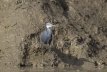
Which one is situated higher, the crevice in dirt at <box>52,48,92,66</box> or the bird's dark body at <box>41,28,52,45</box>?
the bird's dark body at <box>41,28,52,45</box>

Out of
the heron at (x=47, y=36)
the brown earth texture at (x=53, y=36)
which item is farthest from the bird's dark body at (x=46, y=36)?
the brown earth texture at (x=53, y=36)

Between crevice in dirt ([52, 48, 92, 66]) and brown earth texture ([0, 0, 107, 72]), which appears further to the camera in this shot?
crevice in dirt ([52, 48, 92, 66])

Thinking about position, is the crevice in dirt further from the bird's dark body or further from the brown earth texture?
the bird's dark body

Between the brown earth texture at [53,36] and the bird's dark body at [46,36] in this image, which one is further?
the bird's dark body at [46,36]

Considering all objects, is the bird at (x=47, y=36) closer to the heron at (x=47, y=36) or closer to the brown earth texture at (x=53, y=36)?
the heron at (x=47, y=36)

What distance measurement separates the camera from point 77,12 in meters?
12.6

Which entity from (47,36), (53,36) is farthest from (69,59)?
(47,36)

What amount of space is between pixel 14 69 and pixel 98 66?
2.96 m

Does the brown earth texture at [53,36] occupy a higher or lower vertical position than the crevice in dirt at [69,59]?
higher

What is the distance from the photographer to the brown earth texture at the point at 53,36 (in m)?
10.8

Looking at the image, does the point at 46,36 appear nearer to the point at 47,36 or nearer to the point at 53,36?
the point at 47,36

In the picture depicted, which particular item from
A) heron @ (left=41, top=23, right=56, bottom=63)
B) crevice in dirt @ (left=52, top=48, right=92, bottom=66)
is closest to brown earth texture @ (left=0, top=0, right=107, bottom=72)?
crevice in dirt @ (left=52, top=48, right=92, bottom=66)

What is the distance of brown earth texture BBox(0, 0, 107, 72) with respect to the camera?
10766 millimetres

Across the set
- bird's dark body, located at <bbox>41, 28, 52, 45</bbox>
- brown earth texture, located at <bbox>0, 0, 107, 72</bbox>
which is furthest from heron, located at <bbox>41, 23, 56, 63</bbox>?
brown earth texture, located at <bbox>0, 0, 107, 72</bbox>
